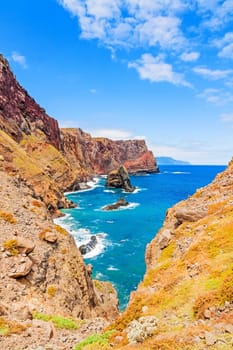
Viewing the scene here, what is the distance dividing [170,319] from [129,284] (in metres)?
37.6

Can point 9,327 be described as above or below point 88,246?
above

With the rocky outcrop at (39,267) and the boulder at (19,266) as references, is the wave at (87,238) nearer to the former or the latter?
the rocky outcrop at (39,267)

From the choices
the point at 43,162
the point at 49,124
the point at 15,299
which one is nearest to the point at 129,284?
the point at 15,299

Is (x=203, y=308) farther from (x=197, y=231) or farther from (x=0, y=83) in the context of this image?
(x=0, y=83)

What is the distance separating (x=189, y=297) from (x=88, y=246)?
52.1m

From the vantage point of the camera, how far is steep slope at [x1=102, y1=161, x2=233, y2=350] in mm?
10320

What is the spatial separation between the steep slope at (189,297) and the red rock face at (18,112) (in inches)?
5017

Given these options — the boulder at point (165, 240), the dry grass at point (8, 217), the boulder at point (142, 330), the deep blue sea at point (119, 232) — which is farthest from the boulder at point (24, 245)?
the deep blue sea at point (119, 232)

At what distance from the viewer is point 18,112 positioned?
159 meters

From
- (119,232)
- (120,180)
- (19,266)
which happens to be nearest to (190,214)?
(19,266)

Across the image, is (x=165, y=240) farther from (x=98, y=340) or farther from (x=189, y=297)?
(x=98, y=340)

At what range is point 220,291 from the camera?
40.5 feet

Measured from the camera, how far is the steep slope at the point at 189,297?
10320 mm

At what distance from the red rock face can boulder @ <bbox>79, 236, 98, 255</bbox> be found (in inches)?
3412
